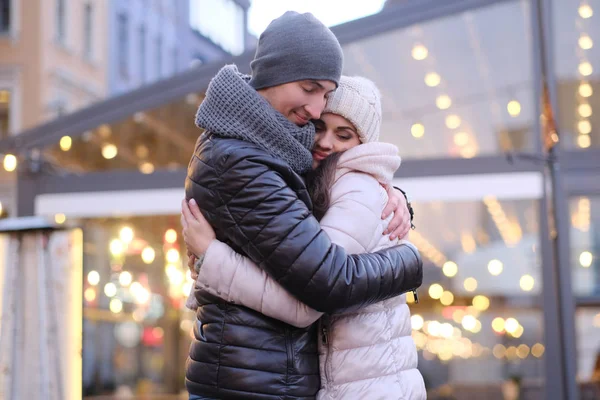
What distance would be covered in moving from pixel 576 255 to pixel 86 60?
18.0 meters

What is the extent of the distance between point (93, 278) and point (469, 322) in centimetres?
478

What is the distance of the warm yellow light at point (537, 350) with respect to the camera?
24.6ft

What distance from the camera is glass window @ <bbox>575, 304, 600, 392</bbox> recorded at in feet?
27.2

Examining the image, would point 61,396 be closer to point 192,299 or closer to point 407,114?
point 192,299

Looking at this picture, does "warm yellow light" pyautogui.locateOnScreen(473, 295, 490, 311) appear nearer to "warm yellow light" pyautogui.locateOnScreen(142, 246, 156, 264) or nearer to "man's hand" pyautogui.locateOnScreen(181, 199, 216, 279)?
"warm yellow light" pyautogui.locateOnScreen(142, 246, 156, 264)

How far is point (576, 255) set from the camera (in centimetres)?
759

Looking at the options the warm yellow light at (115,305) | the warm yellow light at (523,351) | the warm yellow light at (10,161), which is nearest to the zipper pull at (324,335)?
the warm yellow light at (10,161)

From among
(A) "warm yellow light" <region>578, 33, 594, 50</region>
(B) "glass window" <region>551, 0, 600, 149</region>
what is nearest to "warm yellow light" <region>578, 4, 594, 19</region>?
(B) "glass window" <region>551, 0, 600, 149</region>

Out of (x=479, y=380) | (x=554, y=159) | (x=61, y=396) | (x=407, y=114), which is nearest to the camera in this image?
(x=61, y=396)

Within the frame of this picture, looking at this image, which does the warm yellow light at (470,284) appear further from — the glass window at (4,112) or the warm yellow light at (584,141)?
the glass window at (4,112)

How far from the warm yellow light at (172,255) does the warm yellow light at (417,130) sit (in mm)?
5282

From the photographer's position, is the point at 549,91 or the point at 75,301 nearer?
the point at 75,301

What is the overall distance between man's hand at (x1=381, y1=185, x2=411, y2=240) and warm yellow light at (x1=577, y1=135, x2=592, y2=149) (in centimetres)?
545

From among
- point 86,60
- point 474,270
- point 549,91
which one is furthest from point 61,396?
point 86,60
